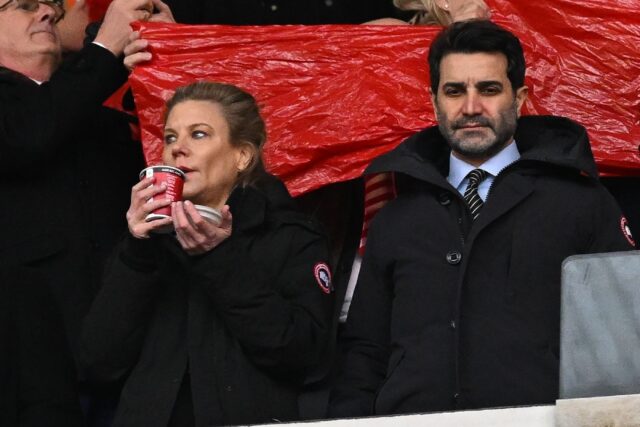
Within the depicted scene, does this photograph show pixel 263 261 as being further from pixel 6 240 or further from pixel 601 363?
pixel 601 363

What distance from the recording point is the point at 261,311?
14.3 ft

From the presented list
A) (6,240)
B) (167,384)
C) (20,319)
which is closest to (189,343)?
(167,384)

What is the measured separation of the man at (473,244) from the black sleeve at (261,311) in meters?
0.19

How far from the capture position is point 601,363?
3453mm

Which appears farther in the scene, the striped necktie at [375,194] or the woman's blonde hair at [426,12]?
the woman's blonde hair at [426,12]

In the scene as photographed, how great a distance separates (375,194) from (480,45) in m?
0.59

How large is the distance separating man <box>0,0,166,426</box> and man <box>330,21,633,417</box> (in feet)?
3.01

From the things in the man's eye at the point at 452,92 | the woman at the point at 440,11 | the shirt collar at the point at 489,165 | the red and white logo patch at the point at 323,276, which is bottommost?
the red and white logo patch at the point at 323,276

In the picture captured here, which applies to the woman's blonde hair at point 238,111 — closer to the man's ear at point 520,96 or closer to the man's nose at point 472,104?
the man's nose at point 472,104

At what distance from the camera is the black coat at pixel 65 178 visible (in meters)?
4.99

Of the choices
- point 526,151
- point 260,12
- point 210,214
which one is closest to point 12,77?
point 260,12

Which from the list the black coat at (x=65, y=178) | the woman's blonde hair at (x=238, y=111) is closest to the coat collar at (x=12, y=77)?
the black coat at (x=65, y=178)

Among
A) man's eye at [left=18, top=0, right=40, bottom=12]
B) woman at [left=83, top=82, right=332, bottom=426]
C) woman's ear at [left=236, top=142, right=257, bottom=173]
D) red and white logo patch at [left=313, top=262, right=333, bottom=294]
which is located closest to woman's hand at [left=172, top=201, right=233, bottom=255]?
woman at [left=83, top=82, right=332, bottom=426]

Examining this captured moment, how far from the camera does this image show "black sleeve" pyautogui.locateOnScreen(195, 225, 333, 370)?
4.35 meters
